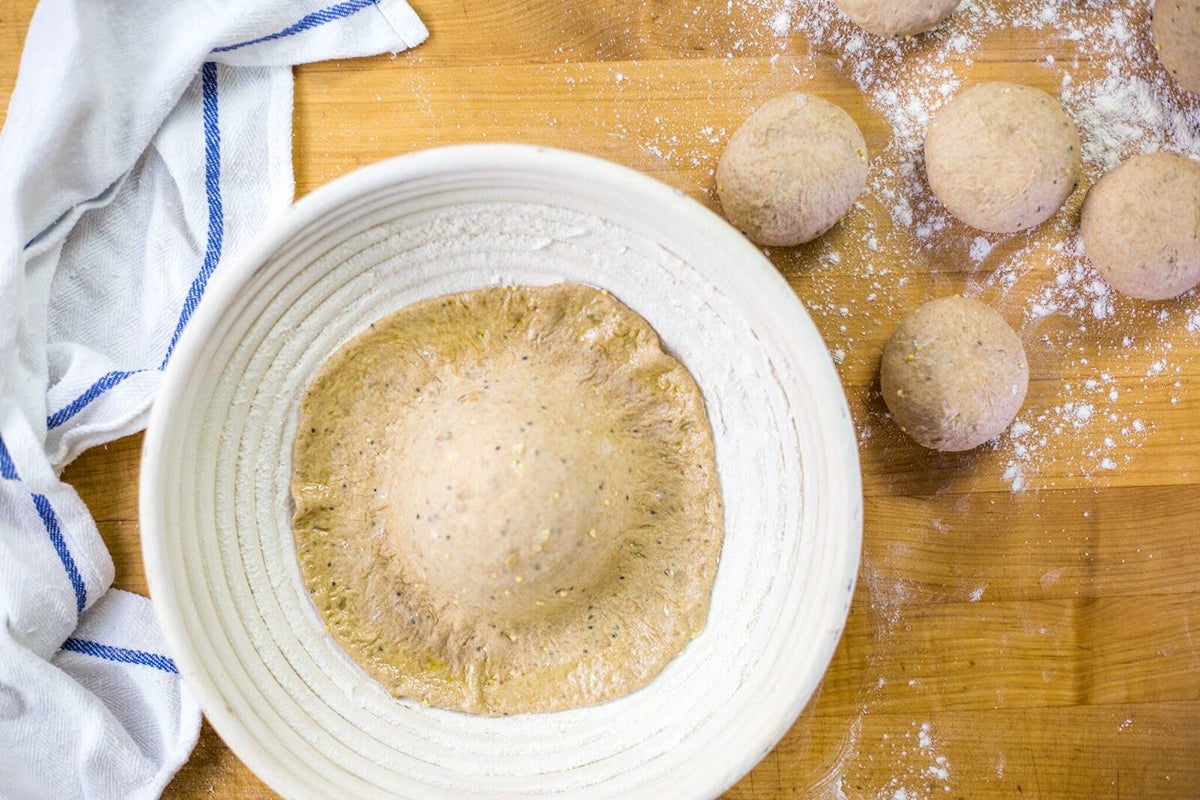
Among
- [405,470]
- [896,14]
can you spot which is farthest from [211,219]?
[896,14]

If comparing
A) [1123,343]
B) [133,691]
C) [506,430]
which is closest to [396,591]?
→ [506,430]

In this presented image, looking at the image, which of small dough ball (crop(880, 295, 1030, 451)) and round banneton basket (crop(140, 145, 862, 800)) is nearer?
round banneton basket (crop(140, 145, 862, 800))

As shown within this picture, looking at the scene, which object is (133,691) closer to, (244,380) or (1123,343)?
(244,380)

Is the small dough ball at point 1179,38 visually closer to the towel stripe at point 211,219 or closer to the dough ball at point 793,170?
the dough ball at point 793,170

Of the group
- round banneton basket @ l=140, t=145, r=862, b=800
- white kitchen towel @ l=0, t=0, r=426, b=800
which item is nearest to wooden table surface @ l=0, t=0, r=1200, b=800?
Result: white kitchen towel @ l=0, t=0, r=426, b=800

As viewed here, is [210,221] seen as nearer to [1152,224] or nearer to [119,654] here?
[119,654]

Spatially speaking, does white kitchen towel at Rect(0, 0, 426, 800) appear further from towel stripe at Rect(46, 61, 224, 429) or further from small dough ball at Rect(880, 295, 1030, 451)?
small dough ball at Rect(880, 295, 1030, 451)
